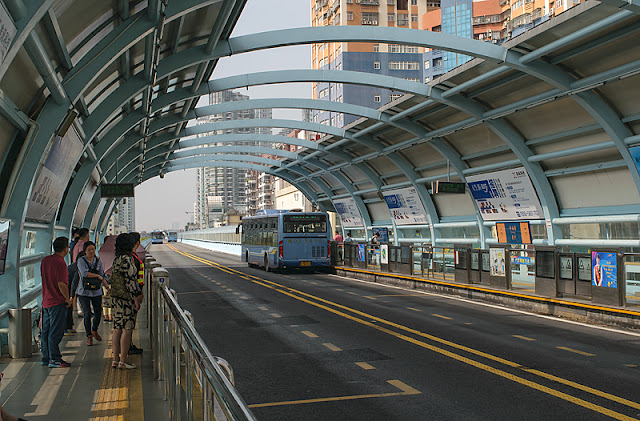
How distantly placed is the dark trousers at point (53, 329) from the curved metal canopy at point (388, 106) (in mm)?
1752

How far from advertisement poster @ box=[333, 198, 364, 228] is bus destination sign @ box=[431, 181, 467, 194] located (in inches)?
564

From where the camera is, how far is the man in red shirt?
27.5 feet

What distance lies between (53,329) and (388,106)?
18625 millimetres

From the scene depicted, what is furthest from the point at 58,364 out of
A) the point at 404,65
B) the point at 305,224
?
the point at 404,65

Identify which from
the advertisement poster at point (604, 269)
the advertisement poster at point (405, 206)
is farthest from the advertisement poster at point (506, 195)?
Result: the advertisement poster at point (604, 269)

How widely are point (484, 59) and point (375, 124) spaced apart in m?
10.6

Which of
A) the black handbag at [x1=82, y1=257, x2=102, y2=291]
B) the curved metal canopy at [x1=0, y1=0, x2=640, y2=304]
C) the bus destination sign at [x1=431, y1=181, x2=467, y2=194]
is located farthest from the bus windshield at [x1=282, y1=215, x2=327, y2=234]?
the black handbag at [x1=82, y1=257, x2=102, y2=291]

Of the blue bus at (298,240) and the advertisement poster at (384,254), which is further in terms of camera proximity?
the blue bus at (298,240)

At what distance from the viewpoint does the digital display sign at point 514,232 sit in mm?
24312

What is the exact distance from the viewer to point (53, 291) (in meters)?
8.48

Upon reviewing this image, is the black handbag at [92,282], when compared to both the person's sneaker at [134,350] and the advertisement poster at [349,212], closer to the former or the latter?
the person's sneaker at [134,350]

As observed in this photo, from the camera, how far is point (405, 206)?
33375mm

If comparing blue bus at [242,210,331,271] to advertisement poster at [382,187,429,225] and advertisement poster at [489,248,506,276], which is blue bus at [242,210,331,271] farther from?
advertisement poster at [489,248,506,276]

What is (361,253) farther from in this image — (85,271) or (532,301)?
(85,271)
